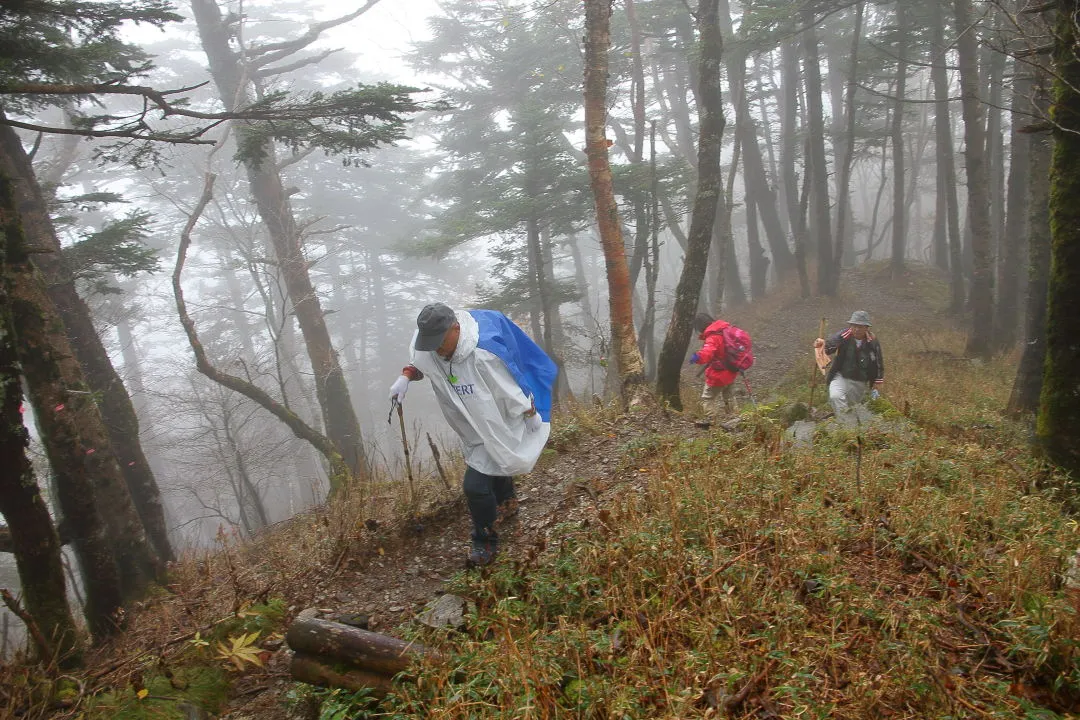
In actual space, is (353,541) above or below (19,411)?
below

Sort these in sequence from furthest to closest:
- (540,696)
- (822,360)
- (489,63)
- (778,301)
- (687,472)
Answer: (489,63), (778,301), (822,360), (687,472), (540,696)

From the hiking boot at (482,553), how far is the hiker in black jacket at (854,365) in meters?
5.39

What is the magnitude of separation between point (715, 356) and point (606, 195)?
2761 mm

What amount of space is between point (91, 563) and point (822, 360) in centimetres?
842

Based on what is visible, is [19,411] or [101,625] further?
[101,625]

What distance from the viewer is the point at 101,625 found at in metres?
4.68

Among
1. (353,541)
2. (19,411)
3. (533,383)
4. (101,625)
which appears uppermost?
(19,411)

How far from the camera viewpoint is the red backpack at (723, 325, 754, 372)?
8258 mm

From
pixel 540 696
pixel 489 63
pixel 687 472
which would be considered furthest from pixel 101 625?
pixel 489 63

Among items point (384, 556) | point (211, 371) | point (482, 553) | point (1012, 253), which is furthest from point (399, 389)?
point (1012, 253)

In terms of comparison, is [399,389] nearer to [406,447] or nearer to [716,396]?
[406,447]

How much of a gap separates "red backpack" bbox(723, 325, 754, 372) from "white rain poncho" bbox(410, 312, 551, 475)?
15.9ft

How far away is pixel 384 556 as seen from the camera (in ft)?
15.9

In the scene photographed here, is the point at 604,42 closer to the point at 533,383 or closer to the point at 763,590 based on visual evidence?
the point at 533,383
